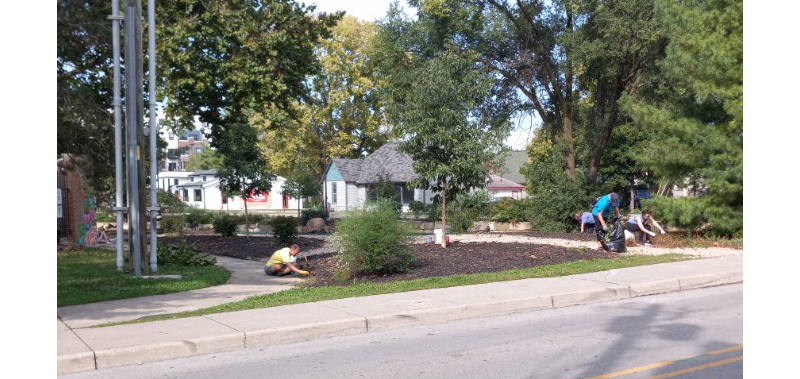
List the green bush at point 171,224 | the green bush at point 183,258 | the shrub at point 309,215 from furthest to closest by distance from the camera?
1. the shrub at point 309,215
2. the green bush at point 171,224
3. the green bush at point 183,258

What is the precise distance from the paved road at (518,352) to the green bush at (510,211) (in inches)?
732

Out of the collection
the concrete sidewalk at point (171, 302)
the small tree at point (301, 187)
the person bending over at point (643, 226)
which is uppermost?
the small tree at point (301, 187)

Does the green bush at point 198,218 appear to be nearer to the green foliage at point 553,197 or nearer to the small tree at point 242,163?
the small tree at point 242,163

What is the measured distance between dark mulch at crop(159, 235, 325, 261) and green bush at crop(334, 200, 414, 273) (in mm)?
5854

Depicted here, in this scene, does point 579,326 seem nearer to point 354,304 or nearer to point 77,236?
point 354,304

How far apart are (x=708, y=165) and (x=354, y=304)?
12303mm

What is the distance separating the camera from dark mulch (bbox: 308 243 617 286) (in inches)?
528

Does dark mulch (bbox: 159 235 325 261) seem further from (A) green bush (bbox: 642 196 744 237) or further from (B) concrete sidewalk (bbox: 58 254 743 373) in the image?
(A) green bush (bbox: 642 196 744 237)

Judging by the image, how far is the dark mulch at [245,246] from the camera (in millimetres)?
19078

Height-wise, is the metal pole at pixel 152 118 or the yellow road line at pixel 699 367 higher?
the metal pole at pixel 152 118

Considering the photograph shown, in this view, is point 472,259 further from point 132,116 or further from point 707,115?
point 707,115

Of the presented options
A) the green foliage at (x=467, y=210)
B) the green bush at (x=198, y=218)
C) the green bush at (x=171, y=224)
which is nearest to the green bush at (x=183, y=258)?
A: the green bush at (x=171, y=224)

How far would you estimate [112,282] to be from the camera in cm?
1282

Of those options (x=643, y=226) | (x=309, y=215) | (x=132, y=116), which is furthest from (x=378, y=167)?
(x=132, y=116)
